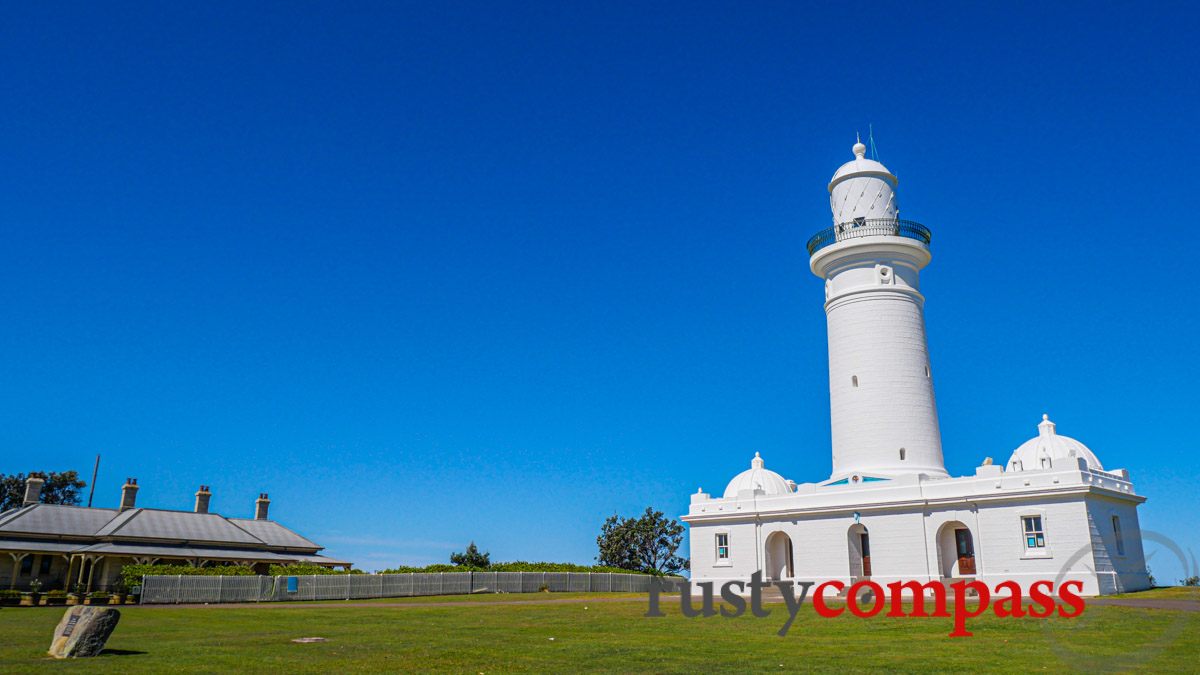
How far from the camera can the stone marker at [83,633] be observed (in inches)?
444

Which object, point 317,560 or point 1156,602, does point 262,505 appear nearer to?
point 317,560

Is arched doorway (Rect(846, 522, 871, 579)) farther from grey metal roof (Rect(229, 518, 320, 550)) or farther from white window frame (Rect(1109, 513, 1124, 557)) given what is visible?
grey metal roof (Rect(229, 518, 320, 550))

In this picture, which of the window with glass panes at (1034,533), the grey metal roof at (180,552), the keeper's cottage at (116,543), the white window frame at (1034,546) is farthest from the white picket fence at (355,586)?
the window with glass panes at (1034,533)

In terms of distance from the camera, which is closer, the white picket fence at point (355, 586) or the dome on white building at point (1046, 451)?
the dome on white building at point (1046, 451)

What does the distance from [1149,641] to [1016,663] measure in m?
4.04

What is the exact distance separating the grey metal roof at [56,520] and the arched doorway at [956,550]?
123ft

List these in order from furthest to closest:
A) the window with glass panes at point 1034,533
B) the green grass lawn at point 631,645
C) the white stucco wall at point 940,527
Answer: the window with glass panes at point 1034,533
the white stucco wall at point 940,527
the green grass lawn at point 631,645

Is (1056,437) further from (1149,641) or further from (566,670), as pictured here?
(566,670)

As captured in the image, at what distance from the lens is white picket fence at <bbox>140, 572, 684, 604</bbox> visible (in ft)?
103

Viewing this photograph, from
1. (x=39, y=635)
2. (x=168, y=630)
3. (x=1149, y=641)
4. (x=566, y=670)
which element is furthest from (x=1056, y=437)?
(x=39, y=635)

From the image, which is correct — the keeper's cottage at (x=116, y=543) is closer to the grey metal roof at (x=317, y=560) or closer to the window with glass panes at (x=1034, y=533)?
the grey metal roof at (x=317, y=560)

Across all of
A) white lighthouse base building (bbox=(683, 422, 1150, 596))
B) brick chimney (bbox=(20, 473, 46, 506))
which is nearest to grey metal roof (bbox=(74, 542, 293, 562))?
brick chimney (bbox=(20, 473, 46, 506))

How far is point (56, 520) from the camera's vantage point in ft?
127

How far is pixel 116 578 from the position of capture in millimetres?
37531
